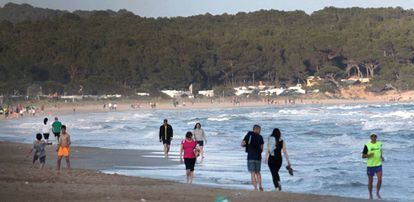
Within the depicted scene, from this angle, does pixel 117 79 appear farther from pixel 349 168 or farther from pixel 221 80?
pixel 349 168

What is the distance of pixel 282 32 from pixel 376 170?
113694mm

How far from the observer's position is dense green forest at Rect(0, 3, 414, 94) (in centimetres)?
10588

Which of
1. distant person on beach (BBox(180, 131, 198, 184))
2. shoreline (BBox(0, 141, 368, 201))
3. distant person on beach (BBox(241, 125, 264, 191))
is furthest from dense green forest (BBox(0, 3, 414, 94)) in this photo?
distant person on beach (BBox(241, 125, 264, 191))

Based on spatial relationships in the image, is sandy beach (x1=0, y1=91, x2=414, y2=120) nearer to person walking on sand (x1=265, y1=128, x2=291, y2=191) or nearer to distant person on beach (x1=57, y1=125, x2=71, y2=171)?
distant person on beach (x1=57, y1=125, x2=71, y2=171)

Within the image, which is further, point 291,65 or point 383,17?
point 383,17

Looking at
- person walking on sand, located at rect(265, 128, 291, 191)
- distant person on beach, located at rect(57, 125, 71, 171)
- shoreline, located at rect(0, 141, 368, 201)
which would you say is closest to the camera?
shoreline, located at rect(0, 141, 368, 201)

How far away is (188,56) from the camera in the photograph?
10900 cm

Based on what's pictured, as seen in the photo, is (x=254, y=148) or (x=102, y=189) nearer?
(x=102, y=189)

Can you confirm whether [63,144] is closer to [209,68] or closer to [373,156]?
[373,156]

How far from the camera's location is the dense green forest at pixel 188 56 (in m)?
106

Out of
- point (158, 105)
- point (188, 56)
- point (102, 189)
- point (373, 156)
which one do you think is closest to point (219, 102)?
point (158, 105)

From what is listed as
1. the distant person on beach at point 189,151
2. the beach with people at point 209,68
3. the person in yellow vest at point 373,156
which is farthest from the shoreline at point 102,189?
the beach with people at point 209,68

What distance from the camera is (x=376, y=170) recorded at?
521 inches

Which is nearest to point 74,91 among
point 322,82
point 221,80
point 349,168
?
point 221,80
